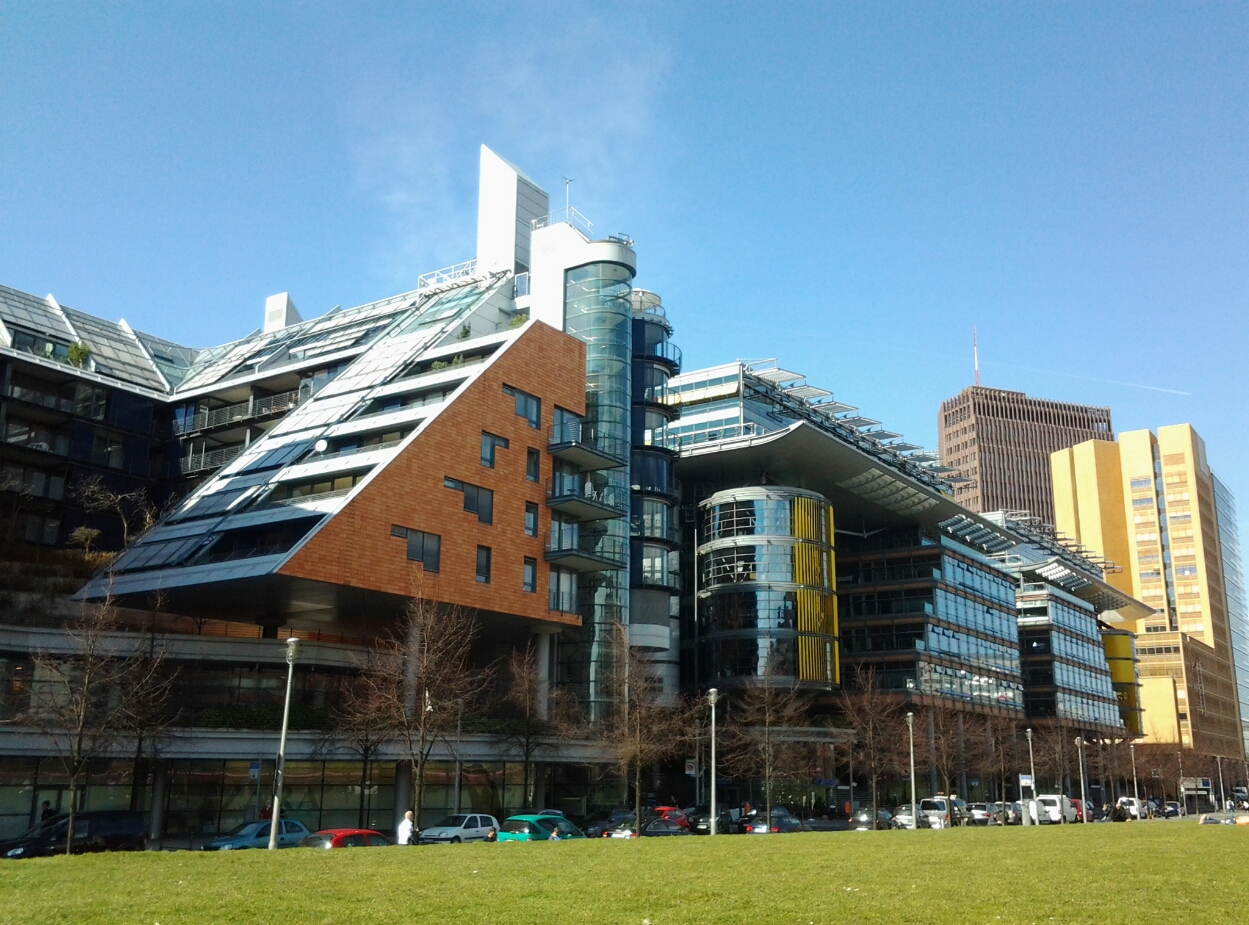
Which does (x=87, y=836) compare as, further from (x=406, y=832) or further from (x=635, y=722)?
(x=635, y=722)

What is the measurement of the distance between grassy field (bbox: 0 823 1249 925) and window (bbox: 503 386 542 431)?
1421 inches

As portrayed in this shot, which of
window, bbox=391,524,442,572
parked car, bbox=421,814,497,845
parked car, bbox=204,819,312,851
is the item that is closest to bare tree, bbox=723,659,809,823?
window, bbox=391,524,442,572

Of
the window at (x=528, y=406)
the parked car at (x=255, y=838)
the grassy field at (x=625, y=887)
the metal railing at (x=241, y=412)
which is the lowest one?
the parked car at (x=255, y=838)

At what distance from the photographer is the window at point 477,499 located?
57662mm

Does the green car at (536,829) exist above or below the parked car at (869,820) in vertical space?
above

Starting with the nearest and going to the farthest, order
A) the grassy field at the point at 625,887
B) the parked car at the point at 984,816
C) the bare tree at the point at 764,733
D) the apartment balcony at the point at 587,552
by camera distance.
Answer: the grassy field at the point at 625,887 → the apartment balcony at the point at 587,552 → the bare tree at the point at 764,733 → the parked car at the point at 984,816

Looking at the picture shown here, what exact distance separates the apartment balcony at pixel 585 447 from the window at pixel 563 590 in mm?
6321

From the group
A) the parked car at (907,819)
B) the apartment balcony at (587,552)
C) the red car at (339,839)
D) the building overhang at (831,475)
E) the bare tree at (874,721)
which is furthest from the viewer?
the building overhang at (831,475)

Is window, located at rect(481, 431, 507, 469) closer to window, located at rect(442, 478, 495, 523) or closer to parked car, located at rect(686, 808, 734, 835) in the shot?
window, located at rect(442, 478, 495, 523)

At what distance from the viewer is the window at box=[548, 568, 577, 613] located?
64438mm

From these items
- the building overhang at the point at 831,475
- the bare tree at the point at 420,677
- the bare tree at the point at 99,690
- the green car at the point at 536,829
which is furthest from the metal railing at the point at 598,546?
the green car at the point at 536,829

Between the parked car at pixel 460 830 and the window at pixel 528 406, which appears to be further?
the window at pixel 528 406

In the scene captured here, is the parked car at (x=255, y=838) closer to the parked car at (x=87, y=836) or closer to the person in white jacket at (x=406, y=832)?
the parked car at (x=87, y=836)

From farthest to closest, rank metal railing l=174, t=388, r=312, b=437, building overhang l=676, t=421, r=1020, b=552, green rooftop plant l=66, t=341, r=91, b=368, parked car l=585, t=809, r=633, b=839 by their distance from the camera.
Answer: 1. building overhang l=676, t=421, r=1020, b=552
2. green rooftop plant l=66, t=341, r=91, b=368
3. metal railing l=174, t=388, r=312, b=437
4. parked car l=585, t=809, r=633, b=839
